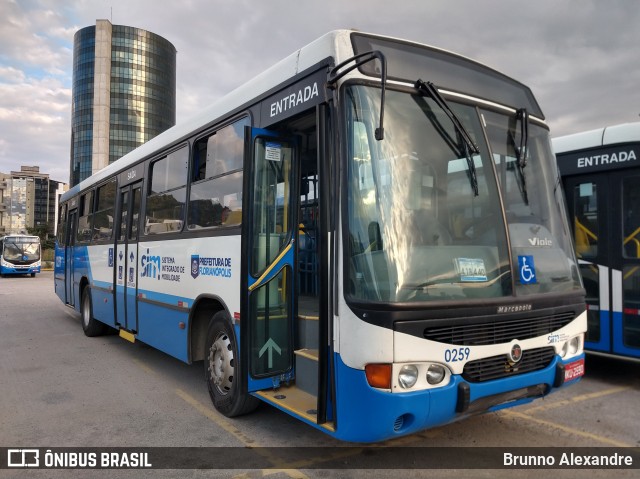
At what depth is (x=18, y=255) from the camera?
104 feet

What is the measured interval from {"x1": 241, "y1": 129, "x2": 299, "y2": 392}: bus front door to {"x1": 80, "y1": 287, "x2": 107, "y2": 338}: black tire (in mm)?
6356

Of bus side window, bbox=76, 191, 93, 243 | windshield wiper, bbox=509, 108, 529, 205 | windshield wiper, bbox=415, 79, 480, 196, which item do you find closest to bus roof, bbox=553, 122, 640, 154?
windshield wiper, bbox=509, 108, 529, 205

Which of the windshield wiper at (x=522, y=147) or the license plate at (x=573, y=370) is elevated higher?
the windshield wiper at (x=522, y=147)

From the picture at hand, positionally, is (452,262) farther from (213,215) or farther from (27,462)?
(27,462)

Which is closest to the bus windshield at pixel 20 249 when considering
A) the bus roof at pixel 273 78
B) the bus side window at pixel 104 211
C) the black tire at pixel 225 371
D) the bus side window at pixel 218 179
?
the bus side window at pixel 104 211

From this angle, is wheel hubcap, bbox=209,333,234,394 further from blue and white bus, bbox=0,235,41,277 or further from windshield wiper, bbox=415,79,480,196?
blue and white bus, bbox=0,235,41,277

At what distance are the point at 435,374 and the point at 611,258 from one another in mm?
4167

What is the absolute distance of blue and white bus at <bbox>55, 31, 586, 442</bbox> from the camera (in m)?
3.33

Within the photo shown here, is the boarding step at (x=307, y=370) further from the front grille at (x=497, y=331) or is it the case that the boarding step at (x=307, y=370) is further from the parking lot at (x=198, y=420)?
the front grille at (x=497, y=331)

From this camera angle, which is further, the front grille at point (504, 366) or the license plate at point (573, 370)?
the license plate at point (573, 370)

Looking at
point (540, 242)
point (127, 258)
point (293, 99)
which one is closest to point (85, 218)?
point (127, 258)

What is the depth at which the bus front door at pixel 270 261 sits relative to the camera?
4.43 m

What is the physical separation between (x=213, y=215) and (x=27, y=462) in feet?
8.70

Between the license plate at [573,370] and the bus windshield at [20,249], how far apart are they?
34.2 meters
